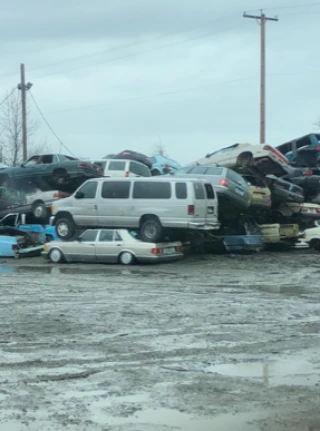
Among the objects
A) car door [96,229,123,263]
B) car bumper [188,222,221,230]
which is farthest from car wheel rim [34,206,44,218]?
car bumper [188,222,221,230]

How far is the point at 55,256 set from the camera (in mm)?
21594

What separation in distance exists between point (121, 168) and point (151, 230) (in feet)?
17.6

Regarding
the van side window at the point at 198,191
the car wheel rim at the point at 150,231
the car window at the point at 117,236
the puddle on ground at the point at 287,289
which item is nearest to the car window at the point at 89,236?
the car window at the point at 117,236

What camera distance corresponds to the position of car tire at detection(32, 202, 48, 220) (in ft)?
79.8

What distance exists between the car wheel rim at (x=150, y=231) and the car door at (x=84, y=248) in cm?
146

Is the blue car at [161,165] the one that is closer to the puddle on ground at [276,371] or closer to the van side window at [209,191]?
the van side window at [209,191]

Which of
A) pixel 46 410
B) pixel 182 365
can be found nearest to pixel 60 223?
pixel 182 365

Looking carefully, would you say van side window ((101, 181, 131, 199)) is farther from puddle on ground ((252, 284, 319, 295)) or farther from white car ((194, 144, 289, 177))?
puddle on ground ((252, 284, 319, 295))

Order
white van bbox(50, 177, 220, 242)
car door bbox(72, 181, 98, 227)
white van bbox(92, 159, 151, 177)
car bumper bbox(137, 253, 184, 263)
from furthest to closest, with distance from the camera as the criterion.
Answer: white van bbox(92, 159, 151, 177) → car door bbox(72, 181, 98, 227) → white van bbox(50, 177, 220, 242) → car bumper bbox(137, 253, 184, 263)

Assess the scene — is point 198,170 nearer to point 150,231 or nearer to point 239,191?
point 239,191

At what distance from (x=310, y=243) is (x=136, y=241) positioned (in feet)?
21.9

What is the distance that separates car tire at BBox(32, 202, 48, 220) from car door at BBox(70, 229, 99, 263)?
3348 mm

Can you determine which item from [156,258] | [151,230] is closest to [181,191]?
[151,230]

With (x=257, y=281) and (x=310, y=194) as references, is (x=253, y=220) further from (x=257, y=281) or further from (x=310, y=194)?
(x=257, y=281)
